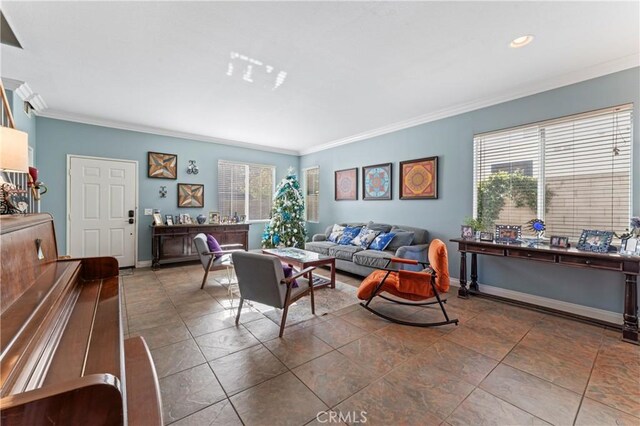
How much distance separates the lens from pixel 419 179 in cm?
473

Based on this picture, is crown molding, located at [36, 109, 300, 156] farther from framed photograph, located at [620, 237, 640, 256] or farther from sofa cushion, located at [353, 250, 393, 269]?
framed photograph, located at [620, 237, 640, 256]

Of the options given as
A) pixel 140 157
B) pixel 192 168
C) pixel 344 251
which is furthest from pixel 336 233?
pixel 140 157

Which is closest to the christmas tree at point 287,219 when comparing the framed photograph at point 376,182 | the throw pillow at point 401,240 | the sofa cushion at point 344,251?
the sofa cushion at point 344,251

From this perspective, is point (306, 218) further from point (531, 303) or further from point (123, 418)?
point (123, 418)

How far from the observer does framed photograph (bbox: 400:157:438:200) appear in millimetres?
4504

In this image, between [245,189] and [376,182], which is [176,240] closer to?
[245,189]

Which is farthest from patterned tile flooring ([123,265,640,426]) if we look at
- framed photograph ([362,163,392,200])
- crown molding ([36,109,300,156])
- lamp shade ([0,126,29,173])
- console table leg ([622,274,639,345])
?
crown molding ([36,109,300,156])

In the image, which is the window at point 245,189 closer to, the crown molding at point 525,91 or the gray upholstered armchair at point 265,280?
the crown molding at point 525,91

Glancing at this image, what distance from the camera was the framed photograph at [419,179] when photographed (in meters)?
4.50

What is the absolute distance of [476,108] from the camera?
3988 millimetres

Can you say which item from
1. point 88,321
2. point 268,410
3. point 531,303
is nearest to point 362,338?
point 268,410

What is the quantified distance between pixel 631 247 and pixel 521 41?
7.46 feet

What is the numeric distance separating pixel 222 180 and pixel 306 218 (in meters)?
2.41

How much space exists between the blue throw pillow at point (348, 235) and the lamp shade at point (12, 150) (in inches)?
172
